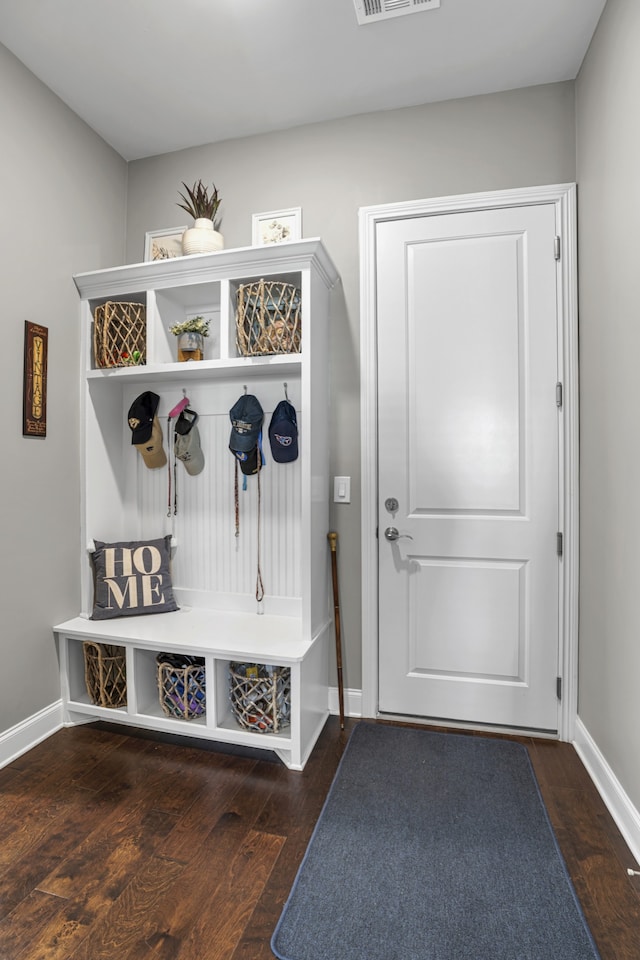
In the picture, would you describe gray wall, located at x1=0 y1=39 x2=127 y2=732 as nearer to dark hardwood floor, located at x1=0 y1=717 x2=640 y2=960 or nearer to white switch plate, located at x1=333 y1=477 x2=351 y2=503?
dark hardwood floor, located at x1=0 y1=717 x2=640 y2=960

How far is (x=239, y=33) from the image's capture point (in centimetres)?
201

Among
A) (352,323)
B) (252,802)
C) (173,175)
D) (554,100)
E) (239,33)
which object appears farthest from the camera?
(173,175)

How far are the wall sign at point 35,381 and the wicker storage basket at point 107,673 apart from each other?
1.02 m

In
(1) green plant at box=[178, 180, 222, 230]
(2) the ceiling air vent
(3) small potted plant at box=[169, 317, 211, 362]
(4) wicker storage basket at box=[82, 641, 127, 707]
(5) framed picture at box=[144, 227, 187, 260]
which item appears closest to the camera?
(2) the ceiling air vent

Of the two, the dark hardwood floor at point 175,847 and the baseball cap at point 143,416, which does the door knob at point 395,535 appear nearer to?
the dark hardwood floor at point 175,847

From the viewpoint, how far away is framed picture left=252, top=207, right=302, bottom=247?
253 cm

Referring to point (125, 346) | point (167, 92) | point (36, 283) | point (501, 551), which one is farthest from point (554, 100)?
point (36, 283)

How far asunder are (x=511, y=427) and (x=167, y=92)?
7.12 feet

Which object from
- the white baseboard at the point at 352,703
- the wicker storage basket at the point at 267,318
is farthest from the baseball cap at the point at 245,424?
the white baseboard at the point at 352,703

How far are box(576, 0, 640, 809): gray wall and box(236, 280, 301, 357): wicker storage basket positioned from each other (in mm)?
1217

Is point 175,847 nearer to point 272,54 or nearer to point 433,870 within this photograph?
point 433,870

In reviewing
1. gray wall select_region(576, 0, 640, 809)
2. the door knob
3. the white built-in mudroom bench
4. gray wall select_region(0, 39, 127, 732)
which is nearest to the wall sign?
gray wall select_region(0, 39, 127, 732)

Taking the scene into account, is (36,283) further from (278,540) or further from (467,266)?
(467,266)

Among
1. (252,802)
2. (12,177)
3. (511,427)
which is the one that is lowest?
(252,802)
